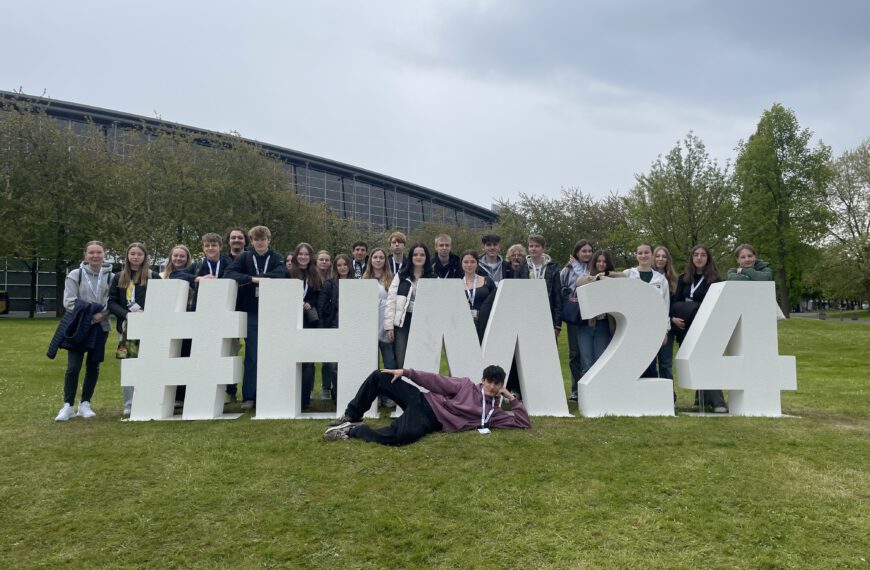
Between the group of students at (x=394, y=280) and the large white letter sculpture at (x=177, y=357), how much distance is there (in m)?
0.30

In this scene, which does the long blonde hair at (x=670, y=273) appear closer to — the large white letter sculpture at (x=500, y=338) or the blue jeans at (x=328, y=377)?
the large white letter sculpture at (x=500, y=338)

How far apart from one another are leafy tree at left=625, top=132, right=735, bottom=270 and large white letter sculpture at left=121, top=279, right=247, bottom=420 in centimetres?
2387

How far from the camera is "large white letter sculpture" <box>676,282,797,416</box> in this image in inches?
246

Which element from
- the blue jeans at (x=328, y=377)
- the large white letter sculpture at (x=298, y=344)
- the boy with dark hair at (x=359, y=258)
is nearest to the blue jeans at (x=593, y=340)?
the large white letter sculpture at (x=298, y=344)

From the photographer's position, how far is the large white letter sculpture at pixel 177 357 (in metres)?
6.04

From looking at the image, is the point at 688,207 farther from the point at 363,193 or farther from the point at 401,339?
the point at 363,193

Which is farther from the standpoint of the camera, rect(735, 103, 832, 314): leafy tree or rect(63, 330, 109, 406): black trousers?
rect(735, 103, 832, 314): leafy tree

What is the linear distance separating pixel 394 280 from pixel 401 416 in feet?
6.99

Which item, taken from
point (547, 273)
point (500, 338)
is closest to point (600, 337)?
point (547, 273)

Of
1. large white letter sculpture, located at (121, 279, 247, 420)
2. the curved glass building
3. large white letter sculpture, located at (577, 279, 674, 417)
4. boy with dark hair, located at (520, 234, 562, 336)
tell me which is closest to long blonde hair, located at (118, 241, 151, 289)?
large white letter sculpture, located at (121, 279, 247, 420)

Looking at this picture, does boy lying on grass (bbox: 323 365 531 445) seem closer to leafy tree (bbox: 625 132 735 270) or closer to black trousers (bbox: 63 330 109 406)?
black trousers (bbox: 63 330 109 406)

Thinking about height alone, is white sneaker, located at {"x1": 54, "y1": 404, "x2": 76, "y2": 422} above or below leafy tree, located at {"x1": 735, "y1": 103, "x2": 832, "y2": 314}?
below

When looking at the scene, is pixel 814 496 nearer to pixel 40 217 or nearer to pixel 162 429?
pixel 162 429

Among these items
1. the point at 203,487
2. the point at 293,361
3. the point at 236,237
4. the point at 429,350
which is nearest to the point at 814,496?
the point at 429,350
